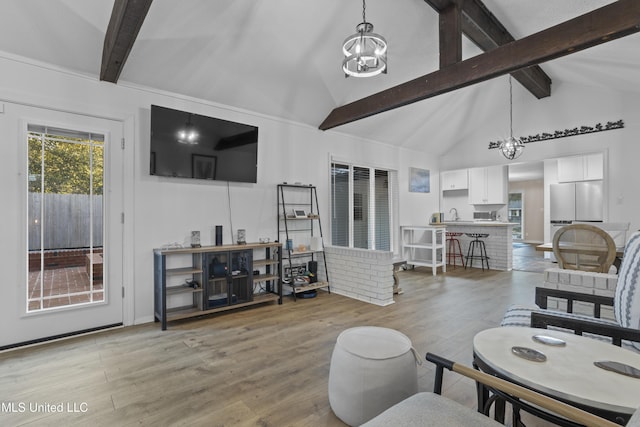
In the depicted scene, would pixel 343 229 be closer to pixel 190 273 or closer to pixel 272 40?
pixel 190 273

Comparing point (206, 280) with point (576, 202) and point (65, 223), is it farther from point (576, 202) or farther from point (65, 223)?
point (576, 202)

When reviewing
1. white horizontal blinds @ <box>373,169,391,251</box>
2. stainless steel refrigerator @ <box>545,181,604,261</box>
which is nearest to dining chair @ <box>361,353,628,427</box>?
white horizontal blinds @ <box>373,169,391,251</box>

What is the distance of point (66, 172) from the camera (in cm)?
309

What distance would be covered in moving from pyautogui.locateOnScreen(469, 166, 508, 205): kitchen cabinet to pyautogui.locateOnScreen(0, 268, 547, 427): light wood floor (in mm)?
3890

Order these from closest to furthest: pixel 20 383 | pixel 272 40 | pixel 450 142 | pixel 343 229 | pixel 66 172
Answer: pixel 20 383, pixel 66 172, pixel 272 40, pixel 343 229, pixel 450 142

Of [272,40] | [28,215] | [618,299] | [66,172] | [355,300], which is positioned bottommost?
[355,300]

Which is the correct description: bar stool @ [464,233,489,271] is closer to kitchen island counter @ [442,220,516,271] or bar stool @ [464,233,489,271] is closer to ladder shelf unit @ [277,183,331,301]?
kitchen island counter @ [442,220,516,271]

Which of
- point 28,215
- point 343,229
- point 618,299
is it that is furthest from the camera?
point 343,229

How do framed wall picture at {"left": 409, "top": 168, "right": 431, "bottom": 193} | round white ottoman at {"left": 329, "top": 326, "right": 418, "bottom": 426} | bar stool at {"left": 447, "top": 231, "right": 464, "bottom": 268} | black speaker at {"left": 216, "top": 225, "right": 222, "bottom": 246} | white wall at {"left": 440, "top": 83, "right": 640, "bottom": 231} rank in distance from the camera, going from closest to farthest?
round white ottoman at {"left": 329, "top": 326, "right": 418, "bottom": 426} → black speaker at {"left": 216, "top": 225, "right": 222, "bottom": 246} → white wall at {"left": 440, "top": 83, "right": 640, "bottom": 231} → framed wall picture at {"left": 409, "top": 168, "right": 431, "bottom": 193} → bar stool at {"left": 447, "top": 231, "right": 464, "bottom": 268}

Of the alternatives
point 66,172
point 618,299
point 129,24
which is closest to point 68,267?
point 66,172

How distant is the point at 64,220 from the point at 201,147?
1.55 metres

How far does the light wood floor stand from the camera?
1876mm

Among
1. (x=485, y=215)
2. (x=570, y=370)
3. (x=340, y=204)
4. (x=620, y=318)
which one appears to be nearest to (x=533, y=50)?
(x=620, y=318)

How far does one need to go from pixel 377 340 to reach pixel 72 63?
12.2ft
